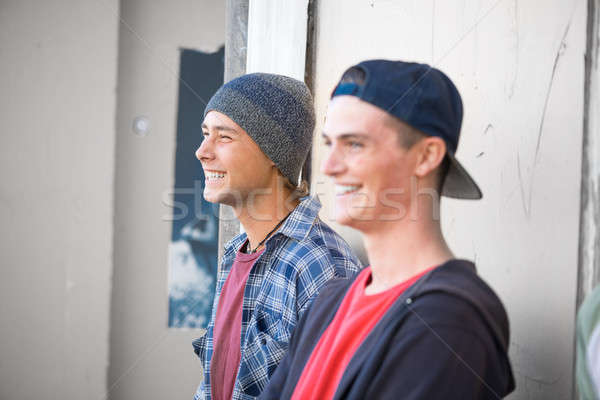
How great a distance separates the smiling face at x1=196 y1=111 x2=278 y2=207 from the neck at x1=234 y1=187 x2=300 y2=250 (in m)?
0.03

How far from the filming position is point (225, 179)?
1913 millimetres

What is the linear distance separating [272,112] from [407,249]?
93 centimetres

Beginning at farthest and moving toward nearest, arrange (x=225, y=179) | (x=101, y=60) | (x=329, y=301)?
(x=101, y=60)
(x=225, y=179)
(x=329, y=301)

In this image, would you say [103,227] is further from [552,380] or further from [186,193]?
[552,380]

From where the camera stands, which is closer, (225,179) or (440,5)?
(440,5)

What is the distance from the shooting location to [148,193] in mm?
3975

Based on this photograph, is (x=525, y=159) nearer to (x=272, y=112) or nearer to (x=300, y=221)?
(x=300, y=221)

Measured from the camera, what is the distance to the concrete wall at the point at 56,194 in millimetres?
3789

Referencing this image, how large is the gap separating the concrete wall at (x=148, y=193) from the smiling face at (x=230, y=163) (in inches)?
82.1

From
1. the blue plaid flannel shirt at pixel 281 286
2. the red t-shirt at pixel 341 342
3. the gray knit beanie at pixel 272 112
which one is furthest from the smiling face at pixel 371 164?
Answer: the gray knit beanie at pixel 272 112

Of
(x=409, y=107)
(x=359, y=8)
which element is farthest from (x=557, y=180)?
(x=359, y=8)

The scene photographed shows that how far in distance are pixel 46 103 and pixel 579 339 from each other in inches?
147

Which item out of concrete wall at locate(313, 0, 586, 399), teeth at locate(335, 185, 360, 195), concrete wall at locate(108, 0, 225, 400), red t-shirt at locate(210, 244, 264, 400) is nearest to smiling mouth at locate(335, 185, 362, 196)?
teeth at locate(335, 185, 360, 195)

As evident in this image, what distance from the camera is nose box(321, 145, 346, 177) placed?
1.20 m
